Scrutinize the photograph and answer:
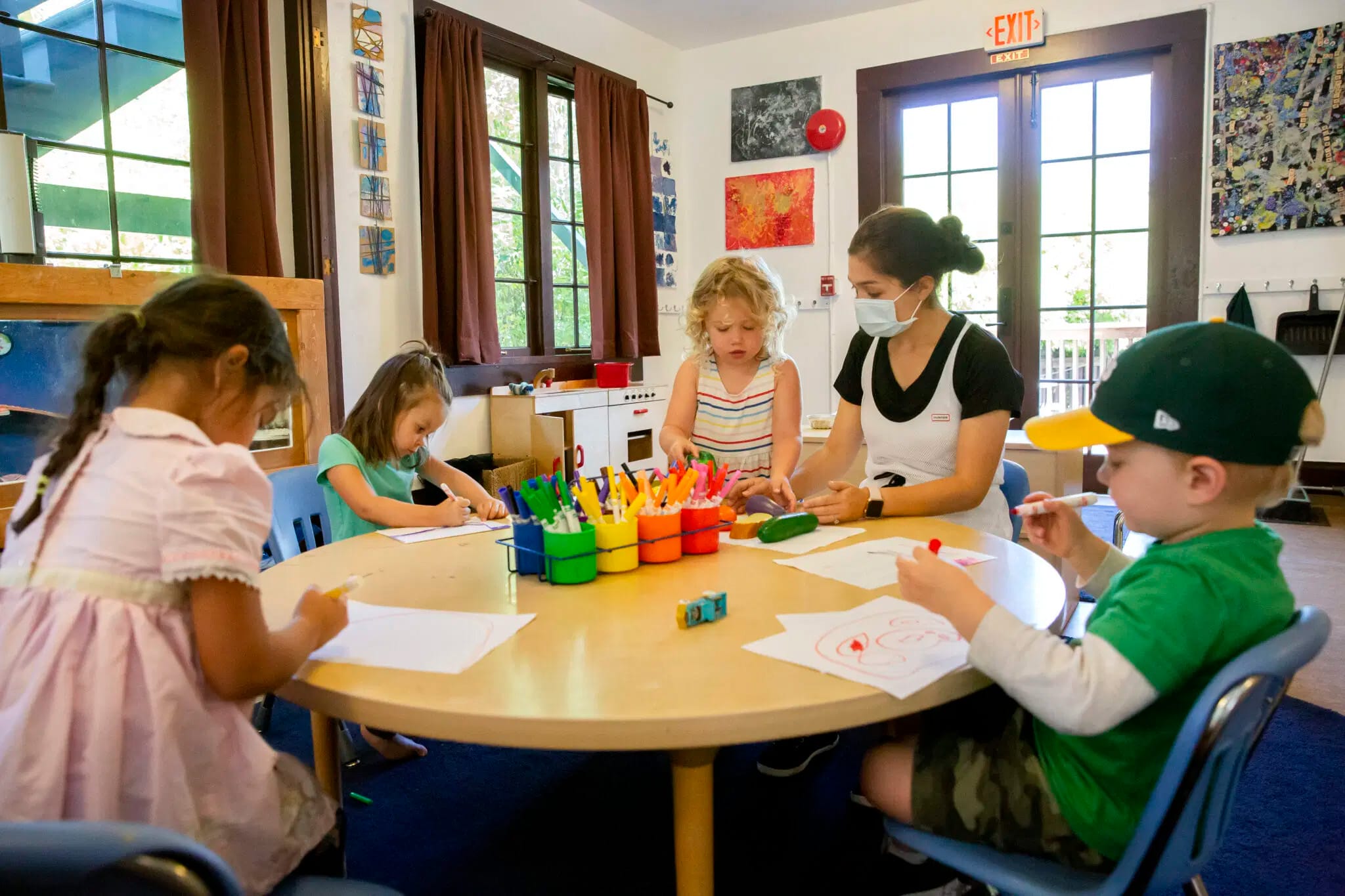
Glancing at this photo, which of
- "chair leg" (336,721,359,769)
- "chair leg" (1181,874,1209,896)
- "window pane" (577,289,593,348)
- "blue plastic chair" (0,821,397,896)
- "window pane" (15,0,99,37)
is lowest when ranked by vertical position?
"chair leg" (336,721,359,769)

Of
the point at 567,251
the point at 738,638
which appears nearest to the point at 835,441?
the point at 738,638

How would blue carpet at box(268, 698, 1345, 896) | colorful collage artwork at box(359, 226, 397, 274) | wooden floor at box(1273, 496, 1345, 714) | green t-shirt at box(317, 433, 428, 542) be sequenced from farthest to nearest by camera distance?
colorful collage artwork at box(359, 226, 397, 274) → wooden floor at box(1273, 496, 1345, 714) → green t-shirt at box(317, 433, 428, 542) → blue carpet at box(268, 698, 1345, 896)

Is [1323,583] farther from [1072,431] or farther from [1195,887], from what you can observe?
[1072,431]

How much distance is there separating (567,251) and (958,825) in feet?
14.8

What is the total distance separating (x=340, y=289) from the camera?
12.2 feet

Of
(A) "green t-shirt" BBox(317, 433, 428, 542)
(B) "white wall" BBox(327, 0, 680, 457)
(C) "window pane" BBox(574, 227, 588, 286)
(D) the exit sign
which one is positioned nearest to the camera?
(A) "green t-shirt" BBox(317, 433, 428, 542)

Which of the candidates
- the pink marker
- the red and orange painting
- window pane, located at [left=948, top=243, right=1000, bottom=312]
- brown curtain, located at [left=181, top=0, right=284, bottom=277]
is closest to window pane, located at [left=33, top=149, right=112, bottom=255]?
brown curtain, located at [left=181, top=0, right=284, bottom=277]

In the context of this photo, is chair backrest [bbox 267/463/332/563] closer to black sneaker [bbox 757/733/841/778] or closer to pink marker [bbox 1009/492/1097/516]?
black sneaker [bbox 757/733/841/778]

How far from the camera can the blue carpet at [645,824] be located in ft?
5.06

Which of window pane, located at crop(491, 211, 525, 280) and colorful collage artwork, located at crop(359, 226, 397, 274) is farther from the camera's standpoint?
window pane, located at crop(491, 211, 525, 280)

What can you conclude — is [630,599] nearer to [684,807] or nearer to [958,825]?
[684,807]

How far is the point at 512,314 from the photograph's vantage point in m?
4.76

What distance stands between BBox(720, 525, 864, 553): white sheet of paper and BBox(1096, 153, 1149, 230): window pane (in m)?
4.29

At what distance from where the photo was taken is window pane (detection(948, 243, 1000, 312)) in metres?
5.25
